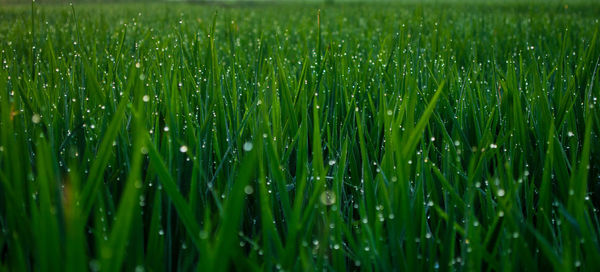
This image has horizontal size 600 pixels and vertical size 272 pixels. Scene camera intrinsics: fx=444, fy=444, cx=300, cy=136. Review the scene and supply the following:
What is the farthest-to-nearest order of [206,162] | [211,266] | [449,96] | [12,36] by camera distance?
1. [12,36]
2. [449,96]
3. [206,162]
4. [211,266]

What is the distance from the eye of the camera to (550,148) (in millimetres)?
714

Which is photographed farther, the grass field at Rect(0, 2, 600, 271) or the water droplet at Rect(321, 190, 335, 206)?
the water droplet at Rect(321, 190, 335, 206)

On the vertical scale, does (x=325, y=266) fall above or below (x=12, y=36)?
below

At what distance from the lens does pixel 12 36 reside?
2471 mm

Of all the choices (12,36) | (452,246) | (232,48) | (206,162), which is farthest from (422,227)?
(12,36)

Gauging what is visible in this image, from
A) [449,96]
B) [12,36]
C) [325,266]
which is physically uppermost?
[12,36]

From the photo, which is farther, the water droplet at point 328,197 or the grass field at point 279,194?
the water droplet at point 328,197

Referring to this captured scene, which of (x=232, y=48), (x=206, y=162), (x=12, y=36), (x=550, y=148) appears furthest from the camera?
(x=12, y=36)

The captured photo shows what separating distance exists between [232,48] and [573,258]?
147 centimetres

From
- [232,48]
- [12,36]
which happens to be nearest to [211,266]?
[232,48]

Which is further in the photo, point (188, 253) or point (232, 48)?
point (232, 48)

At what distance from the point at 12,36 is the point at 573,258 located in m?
2.81

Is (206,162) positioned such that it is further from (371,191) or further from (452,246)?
(452,246)

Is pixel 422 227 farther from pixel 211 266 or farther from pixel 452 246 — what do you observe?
pixel 211 266
